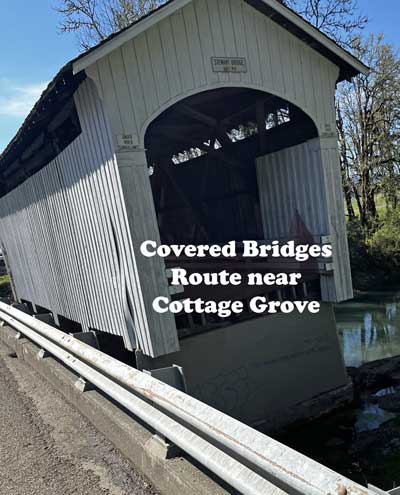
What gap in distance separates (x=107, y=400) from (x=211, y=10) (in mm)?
4433

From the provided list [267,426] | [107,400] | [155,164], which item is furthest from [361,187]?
[107,400]

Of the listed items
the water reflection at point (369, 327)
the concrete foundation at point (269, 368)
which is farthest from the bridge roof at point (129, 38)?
the water reflection at point (369, 327)

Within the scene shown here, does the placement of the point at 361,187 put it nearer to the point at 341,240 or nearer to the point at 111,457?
the point at 341,240

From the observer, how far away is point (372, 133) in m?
18.1

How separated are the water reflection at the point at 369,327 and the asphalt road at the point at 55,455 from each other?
811cm

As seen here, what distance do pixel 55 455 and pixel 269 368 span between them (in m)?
4.02

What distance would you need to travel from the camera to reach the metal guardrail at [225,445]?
149 cm

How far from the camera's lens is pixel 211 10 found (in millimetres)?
4844

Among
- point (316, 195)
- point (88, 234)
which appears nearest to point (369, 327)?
point (316, 195)

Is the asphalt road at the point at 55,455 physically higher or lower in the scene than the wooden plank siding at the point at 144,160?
lower

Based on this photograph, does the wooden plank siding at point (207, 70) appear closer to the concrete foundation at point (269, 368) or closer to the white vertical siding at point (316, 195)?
the white vertical siding at point (316, 195)

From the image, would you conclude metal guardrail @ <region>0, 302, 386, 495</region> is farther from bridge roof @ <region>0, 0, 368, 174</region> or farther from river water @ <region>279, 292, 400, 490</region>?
river water @ <region>279, 292, 400, 490</region>

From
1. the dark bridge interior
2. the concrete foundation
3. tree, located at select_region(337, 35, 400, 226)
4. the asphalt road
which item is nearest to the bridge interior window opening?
the dark bridge interior

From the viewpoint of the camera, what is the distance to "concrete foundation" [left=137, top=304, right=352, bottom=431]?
18.8 feet
